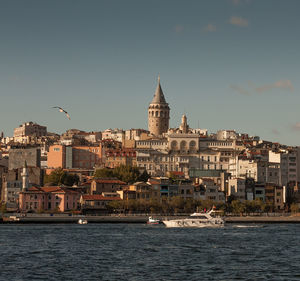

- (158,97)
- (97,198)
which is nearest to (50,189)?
(97,198)

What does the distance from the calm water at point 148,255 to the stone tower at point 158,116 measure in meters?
107

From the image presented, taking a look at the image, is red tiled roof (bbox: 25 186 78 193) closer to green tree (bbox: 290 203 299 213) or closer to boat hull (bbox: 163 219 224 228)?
boat hull (bbox: 163 219 224 228)

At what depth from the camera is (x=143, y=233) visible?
82562 mm

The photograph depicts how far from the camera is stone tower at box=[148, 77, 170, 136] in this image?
192m

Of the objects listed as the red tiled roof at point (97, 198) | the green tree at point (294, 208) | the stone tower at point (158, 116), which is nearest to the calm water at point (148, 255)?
the red tiled roof at point (97, 198)

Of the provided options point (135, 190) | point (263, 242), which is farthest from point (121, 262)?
point (135, 190)

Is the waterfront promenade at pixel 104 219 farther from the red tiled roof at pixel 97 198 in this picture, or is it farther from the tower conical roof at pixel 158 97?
the tower conical roof at pixel 158 97

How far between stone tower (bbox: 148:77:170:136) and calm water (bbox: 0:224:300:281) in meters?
107

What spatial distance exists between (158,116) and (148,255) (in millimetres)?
134479

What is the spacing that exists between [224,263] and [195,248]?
10721mm

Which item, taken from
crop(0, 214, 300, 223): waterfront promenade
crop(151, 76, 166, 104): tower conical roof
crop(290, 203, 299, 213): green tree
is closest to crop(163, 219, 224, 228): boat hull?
crop(0, 214, 300, 223): waterfront promenade

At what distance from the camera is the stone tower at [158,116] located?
192125 millimetres

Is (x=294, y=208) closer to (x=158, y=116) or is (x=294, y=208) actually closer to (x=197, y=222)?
(x=197, y=222)

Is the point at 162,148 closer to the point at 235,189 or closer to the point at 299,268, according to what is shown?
the point at 235,189
